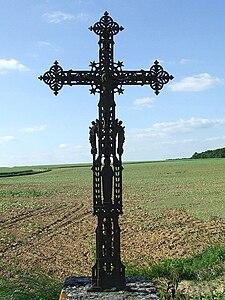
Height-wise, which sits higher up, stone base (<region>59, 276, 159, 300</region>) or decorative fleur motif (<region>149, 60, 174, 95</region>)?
decorative fleur motif (<region>149, 60, 174, 95</region>)

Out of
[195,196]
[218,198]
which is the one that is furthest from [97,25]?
[195,196]

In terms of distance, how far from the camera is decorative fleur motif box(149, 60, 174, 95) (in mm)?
7316

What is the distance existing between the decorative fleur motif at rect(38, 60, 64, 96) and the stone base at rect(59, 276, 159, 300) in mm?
2696

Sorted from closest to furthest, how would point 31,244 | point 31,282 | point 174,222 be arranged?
point 31,282, point 31,244, point 174,222

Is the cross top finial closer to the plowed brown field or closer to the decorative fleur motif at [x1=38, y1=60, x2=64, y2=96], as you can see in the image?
the decorative fleur motif at [x1=38, y1=60, x2=64, y2=96]

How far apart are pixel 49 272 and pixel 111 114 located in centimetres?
675

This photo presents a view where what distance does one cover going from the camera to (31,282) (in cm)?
1020

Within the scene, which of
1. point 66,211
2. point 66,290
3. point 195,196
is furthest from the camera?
point 195,196

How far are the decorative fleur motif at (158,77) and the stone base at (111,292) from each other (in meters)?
2.75

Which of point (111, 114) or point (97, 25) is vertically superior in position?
point (97, 25)

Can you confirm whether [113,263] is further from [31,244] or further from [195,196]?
[195,196]

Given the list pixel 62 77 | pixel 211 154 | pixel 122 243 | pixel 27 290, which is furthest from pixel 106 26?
pixel 211 154

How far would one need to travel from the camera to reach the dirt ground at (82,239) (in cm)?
1380

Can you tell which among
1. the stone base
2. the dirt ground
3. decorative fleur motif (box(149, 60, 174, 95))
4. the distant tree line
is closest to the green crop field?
the dirt ground
